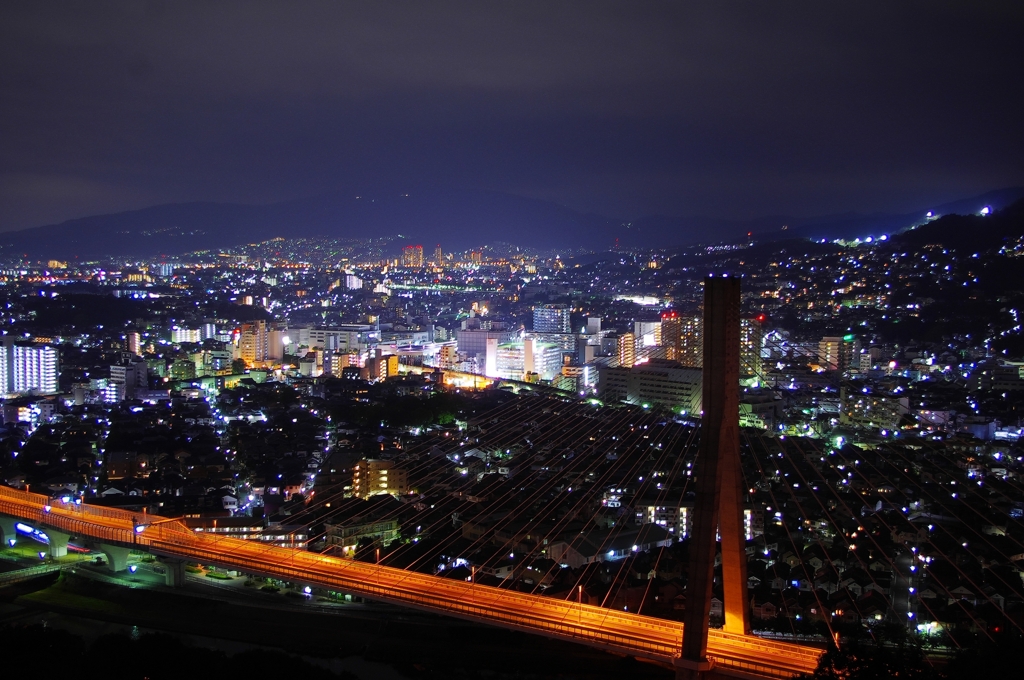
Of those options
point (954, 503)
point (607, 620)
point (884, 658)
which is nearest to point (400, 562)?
point (607, 620)

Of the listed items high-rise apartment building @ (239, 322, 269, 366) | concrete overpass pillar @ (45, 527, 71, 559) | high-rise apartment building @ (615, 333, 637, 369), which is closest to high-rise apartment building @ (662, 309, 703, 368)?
high-rise apartment building @ (615, 333, 637, 369)

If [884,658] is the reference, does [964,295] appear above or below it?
above

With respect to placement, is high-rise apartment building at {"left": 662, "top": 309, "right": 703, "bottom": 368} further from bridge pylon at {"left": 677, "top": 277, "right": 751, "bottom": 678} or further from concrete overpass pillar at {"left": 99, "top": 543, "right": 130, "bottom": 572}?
bridge pylon at {"left": 677, "top": 277, "right": 751, "bottom": 678}

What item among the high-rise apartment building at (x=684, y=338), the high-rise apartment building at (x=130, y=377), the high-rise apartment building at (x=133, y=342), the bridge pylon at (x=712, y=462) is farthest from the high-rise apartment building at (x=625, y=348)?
the bridge pylon at (x=712, y=462)

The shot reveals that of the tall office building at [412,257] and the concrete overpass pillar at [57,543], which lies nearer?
the concrete overpass pillar at [57,543]

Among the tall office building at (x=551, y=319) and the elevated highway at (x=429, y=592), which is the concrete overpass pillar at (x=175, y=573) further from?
the tall office building at (x=551, y=319)

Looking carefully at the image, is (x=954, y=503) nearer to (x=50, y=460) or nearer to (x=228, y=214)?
(x=50, y=460)
